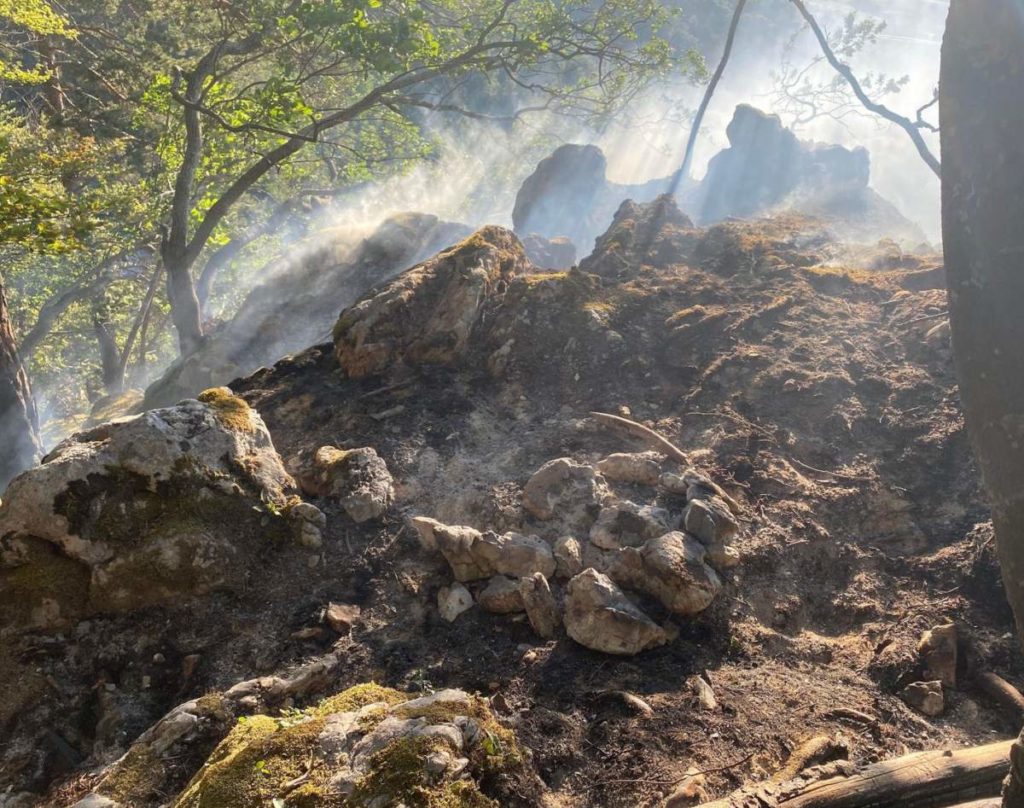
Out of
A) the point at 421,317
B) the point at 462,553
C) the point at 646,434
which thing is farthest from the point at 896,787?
the point at 421,317

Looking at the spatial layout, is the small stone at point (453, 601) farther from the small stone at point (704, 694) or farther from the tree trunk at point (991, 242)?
the tree trunk at point (991, 242)

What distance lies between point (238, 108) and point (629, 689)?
961cm

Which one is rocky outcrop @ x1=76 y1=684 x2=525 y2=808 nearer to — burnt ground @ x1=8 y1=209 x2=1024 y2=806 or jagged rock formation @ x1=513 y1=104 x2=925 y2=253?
burnt ground @ x1=8 y1=209 x2=1024 y2=806

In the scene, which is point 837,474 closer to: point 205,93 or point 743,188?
point 205,93

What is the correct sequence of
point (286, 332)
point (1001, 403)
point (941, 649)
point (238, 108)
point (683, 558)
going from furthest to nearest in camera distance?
point (286, 332) < point (238, 108) < point (683, 558) < point (941, 649) < point (1001, 403)

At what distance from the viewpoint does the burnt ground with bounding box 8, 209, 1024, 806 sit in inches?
116

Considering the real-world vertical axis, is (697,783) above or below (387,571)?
below

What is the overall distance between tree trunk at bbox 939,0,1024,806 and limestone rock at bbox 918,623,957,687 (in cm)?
190

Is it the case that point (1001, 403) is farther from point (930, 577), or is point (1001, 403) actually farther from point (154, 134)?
point (154, 134)

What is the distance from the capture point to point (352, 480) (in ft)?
14.8

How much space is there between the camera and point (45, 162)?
736 cm

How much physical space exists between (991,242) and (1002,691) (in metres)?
2.66

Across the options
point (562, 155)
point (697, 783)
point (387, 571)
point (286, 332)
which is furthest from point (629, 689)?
point (562, 155)

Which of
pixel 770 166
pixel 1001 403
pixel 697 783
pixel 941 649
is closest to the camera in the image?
pixel 1001 403
